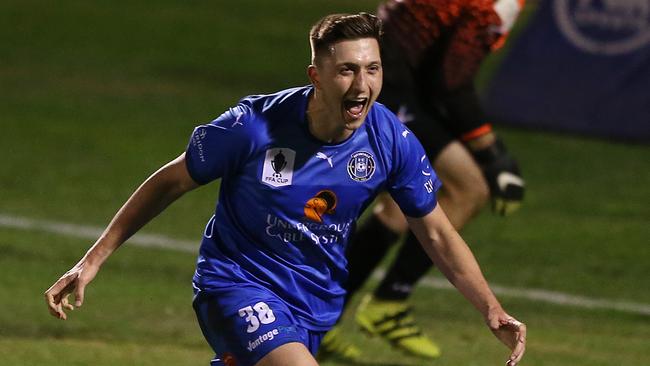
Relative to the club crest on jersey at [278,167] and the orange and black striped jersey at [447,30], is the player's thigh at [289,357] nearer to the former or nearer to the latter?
the club crest on jersey at [278,167]

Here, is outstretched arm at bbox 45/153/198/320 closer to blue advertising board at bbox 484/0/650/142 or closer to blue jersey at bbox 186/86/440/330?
blue jersey at bbox 186/86/440/330

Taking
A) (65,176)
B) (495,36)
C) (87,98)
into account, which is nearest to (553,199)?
(65,176)

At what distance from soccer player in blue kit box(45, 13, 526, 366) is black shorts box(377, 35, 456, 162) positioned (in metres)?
2.07

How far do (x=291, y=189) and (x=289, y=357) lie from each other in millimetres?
623

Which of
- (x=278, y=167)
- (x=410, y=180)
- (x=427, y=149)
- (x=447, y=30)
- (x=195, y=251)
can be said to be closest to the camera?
(x=278, y=167)

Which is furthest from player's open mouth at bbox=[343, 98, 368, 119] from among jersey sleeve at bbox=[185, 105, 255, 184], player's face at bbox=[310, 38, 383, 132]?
jersey sleeve at bbox=[185, 105, 255, 184]

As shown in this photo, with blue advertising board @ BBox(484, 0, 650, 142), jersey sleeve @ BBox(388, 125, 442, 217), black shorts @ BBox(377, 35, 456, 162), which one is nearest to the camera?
jersey sleeve @ BBox(388, 125, 442, 217)

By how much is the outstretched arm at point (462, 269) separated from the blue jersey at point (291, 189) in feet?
0.23

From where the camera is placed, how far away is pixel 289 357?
5.30 m

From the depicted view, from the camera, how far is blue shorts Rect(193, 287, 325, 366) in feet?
17.7

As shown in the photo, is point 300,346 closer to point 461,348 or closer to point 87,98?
point 461,348

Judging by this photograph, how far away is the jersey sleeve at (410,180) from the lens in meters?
5.62

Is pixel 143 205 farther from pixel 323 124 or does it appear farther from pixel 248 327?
pixel 323 124

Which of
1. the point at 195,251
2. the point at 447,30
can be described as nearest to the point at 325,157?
the point at 447,30
